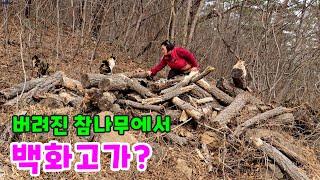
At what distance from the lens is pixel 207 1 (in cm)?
1605

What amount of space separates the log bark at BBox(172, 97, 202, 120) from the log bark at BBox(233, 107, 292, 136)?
0.58 meters

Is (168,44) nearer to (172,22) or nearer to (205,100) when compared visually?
(205,100)

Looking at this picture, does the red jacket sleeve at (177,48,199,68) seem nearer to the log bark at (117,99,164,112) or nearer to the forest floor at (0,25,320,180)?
the forest floor at (0,25,320,180)

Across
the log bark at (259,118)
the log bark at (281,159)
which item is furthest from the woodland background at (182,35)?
the log bark at (281,159)

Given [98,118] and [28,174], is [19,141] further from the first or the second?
[98,118]

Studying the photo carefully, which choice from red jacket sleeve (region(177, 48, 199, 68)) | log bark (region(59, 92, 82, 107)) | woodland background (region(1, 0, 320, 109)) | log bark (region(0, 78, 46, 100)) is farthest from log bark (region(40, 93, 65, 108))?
red jacket sleeve (region(177, 48, 199, 68))

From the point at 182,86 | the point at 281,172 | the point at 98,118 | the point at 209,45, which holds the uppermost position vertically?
the point at 209,45

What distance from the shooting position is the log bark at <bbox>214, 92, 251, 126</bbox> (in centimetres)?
564

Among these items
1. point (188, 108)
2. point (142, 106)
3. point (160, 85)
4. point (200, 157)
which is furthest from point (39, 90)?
point (200, 157)

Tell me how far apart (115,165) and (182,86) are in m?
2.35

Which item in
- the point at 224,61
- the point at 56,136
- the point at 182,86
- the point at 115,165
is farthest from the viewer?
the point at 224,61

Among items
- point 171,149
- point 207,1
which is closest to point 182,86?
point 171,149

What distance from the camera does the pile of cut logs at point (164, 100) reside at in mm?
5355

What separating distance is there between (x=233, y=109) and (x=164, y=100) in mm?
1103
